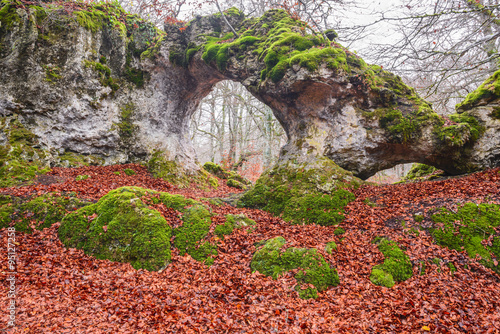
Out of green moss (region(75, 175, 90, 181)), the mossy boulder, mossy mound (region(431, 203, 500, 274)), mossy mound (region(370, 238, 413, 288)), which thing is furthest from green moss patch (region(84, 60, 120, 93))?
the mossy boulder

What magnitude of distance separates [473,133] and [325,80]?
458 centimetres

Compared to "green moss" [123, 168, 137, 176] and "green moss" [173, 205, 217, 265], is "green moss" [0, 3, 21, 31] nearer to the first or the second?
"green moss" [123, 168, 137, 176]

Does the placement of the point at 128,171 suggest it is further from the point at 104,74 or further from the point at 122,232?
the point at 122,232

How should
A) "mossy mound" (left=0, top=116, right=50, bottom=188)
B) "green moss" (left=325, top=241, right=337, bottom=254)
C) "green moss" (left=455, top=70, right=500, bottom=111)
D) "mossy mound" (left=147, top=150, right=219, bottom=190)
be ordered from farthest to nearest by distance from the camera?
"mossy mound" (left=147, top=150, right=219, bottom=190) → "green moss" (left=455, top=70, right=500, bottom=111) → "mossy mound" (left=0, top=116, right=50, bottom=188) → "green moss" (left=325, top=241, right=337, bottom=254)

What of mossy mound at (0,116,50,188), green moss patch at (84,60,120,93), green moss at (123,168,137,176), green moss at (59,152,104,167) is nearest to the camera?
mossy mound at (0,116,50,188)

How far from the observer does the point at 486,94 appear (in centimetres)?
766

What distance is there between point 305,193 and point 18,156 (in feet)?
28.2

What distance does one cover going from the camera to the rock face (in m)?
7.96

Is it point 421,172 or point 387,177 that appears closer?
point 421,172

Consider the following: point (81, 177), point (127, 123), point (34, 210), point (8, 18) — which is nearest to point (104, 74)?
point (127, 123)

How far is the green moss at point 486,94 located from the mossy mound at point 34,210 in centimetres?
1155

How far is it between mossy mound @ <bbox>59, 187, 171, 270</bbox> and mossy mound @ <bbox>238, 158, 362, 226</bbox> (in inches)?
131

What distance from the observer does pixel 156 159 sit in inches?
431

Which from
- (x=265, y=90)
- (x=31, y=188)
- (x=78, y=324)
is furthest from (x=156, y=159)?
(x=78, y=324)
